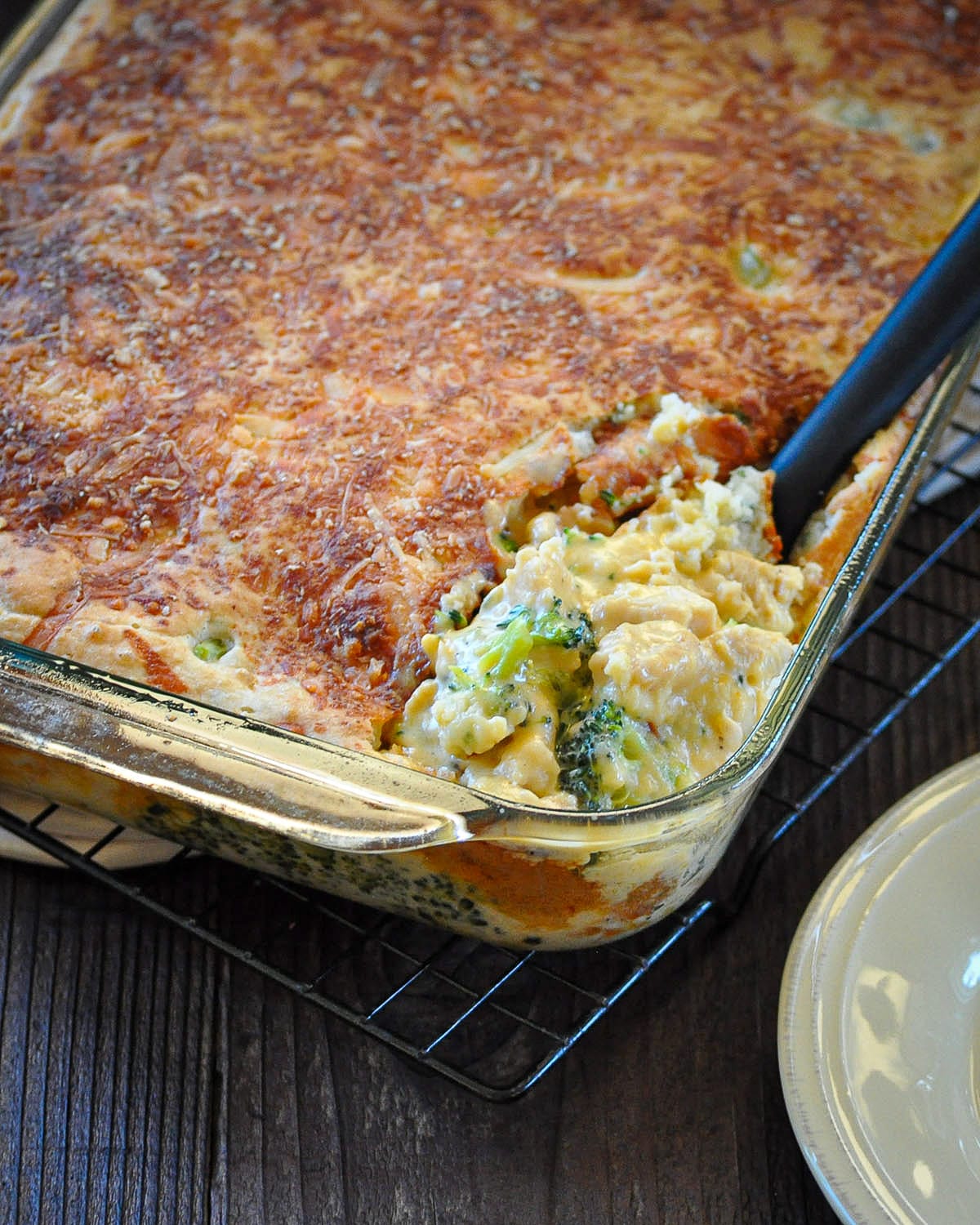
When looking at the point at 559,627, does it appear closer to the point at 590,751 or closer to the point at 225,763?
the point at 590,751

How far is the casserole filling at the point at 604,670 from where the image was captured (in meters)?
1.41

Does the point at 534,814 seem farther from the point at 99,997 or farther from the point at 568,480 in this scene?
the point at 99,997

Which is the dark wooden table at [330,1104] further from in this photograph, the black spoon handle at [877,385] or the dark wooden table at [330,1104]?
the black spoon handle at [877,385]

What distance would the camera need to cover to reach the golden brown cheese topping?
1620mm

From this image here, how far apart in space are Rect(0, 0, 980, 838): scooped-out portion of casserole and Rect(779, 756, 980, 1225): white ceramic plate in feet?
0.92

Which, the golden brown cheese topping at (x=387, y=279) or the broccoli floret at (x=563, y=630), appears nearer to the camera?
the broccoli floret at (x=563, y=630)

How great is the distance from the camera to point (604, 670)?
1.45m

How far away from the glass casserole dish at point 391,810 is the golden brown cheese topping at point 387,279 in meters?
0.14

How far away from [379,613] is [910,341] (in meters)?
0.78

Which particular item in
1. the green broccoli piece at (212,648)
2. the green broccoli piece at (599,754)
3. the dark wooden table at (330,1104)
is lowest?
the dark wooden table at (330,1104)

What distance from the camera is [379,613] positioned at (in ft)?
5.19

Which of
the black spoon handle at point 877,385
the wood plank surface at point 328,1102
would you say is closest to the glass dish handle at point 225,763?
the wood plank surface at point 328,1102

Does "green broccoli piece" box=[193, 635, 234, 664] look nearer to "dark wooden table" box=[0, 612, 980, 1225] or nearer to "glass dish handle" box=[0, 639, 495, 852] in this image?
"glass dish handle" box=[0, 639, 495, 852]

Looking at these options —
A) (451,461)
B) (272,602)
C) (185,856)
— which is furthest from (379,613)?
(185,856)
